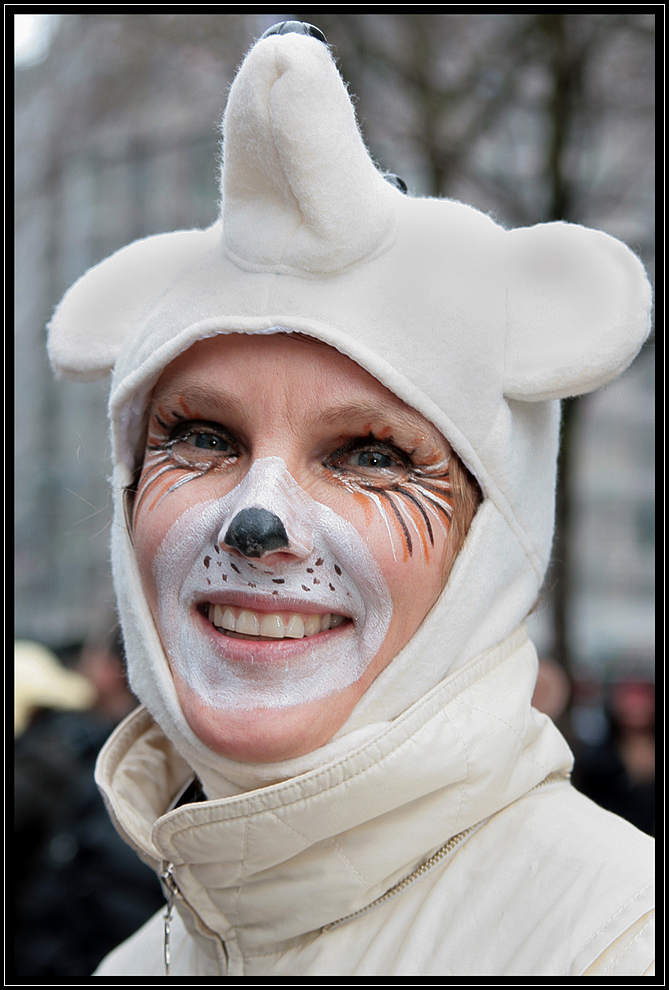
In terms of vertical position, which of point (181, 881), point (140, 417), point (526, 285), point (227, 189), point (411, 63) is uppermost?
point (411, 63)

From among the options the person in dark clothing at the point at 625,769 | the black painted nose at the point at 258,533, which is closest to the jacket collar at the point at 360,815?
the black painted nose at the point at 258,533

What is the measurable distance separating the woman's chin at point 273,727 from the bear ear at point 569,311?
0.67 metres

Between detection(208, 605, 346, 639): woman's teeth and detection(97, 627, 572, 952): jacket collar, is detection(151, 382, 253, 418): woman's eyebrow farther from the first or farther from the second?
detection(97, 627, 572, 952): jacket collar

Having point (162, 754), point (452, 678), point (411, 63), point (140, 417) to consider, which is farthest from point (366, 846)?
point (411, 63)

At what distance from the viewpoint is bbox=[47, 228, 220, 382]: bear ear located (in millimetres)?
1879

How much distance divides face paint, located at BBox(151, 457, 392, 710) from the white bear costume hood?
0.09 meters

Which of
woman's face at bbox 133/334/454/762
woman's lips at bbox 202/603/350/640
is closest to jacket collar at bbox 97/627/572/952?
woman's face at bbox 133/334/454/762

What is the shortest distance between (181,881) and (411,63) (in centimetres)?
416

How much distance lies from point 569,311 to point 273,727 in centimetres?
93

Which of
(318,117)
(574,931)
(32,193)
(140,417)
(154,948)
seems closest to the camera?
(574,931)

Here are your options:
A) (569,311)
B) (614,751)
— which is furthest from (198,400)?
(614,751)

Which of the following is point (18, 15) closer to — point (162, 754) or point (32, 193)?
point (32, 193)

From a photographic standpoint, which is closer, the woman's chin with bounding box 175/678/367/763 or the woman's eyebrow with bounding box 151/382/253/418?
the woman's chin with bounding box 175/678/367/763

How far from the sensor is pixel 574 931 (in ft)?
4.44
